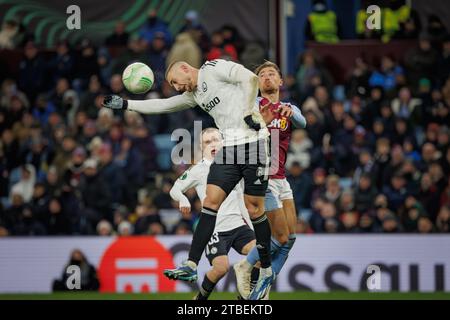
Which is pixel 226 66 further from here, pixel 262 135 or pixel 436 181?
pixel 436 181

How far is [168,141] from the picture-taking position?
19.6 m

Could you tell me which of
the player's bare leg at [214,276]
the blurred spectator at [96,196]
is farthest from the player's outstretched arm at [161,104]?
the blurred spectator at [96,196]

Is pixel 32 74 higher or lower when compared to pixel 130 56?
lower

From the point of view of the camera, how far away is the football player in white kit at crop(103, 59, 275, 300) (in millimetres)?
10422

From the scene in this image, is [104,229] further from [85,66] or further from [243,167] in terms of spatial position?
[243,167]

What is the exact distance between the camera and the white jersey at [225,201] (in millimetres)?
11470

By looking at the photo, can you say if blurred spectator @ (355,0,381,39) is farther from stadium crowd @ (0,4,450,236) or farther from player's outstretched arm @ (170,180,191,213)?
player's outstretched arm @ (170,180,191,213)

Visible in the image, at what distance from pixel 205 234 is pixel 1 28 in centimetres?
1191

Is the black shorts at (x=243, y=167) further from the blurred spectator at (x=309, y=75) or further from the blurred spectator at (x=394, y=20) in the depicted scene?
the blurred spectator at (x=394, y=20)

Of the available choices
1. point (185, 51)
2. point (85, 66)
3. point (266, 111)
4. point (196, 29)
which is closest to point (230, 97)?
point (266, 111)

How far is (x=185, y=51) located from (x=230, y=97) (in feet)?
30.7

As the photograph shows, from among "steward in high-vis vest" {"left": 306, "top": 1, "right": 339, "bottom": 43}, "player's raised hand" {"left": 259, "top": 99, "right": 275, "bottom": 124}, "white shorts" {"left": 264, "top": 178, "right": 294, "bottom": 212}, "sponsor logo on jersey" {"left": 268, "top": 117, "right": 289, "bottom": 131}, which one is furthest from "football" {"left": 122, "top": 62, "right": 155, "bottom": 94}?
"steward in high-vis vest" {"left": 306, "top": 1, "right": 339, "bottom": 43}

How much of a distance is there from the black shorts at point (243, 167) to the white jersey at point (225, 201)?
0.90m

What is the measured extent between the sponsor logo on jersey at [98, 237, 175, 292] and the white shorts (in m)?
5.26
